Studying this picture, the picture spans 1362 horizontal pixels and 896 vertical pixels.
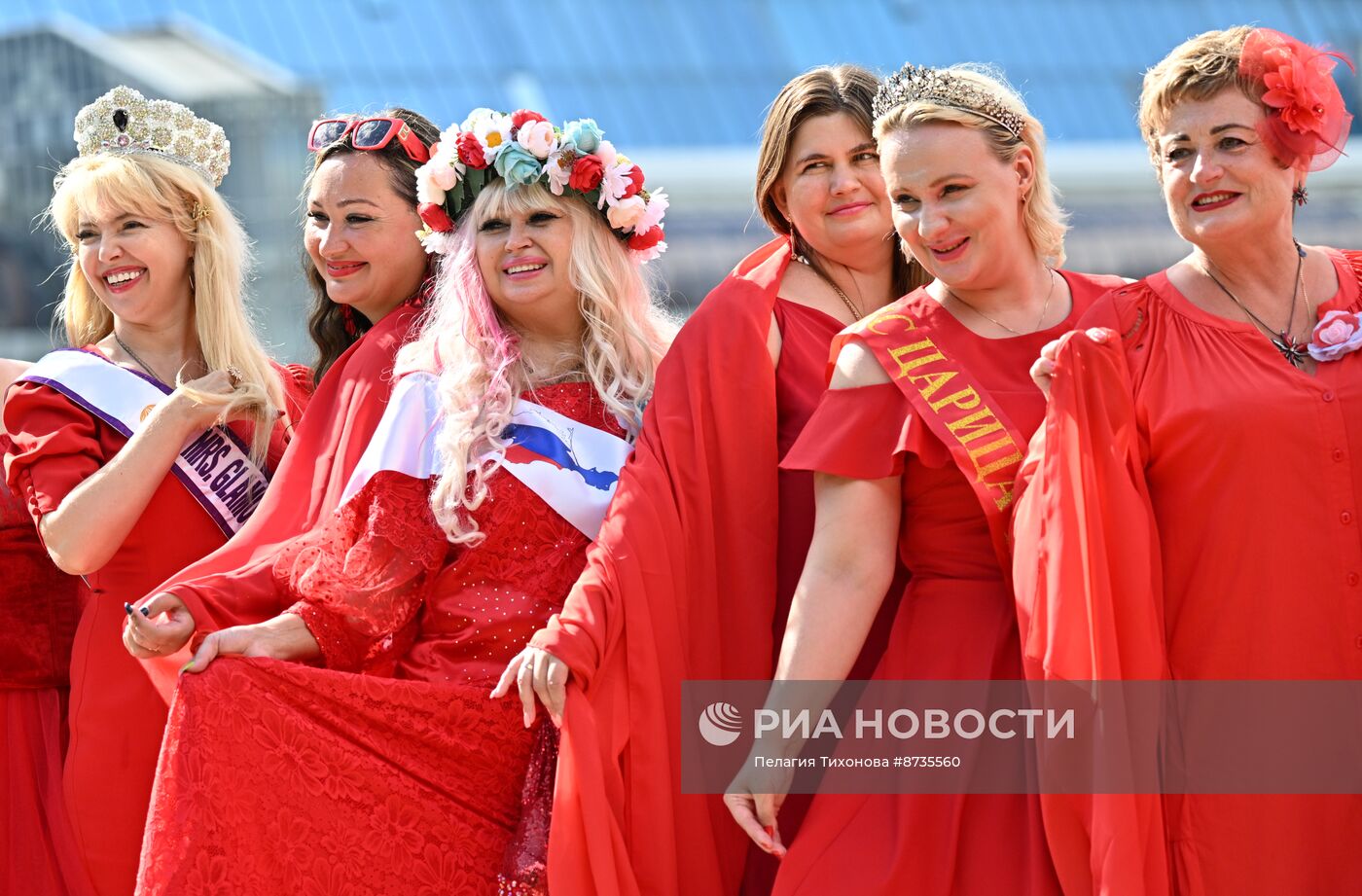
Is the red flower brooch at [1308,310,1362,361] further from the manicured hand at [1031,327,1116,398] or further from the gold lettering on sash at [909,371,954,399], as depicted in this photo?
the gold lettering on sash at [909,371,954,399]

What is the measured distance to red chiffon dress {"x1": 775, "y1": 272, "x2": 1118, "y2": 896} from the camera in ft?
Answer: 10.2

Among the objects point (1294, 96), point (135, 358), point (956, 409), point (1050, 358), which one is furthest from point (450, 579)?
point (1294, 96)

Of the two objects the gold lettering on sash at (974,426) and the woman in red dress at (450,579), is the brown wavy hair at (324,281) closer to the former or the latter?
the woman in red dress at (450,579)

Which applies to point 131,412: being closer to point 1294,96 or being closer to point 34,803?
point 34,803

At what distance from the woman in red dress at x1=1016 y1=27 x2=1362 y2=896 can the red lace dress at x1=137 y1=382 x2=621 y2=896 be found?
115 centimetres

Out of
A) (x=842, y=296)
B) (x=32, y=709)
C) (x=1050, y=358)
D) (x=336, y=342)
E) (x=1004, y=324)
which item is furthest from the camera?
(x=336, y=342)

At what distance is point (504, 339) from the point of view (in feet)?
13.0

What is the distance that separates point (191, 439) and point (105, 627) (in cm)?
50

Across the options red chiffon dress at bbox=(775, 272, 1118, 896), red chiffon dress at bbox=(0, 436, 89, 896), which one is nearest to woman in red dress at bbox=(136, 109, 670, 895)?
red chiffon dress at bbox=(775, 272, 1118, 896)

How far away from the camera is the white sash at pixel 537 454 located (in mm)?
3709

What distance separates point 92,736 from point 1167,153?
9.20 ft

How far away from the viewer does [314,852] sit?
3.45 meters

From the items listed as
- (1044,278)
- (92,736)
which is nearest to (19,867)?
(92,736)

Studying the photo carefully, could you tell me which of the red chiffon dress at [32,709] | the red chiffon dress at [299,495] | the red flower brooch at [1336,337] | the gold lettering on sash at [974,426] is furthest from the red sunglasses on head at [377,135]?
the red flower brooch at [1336,337]
